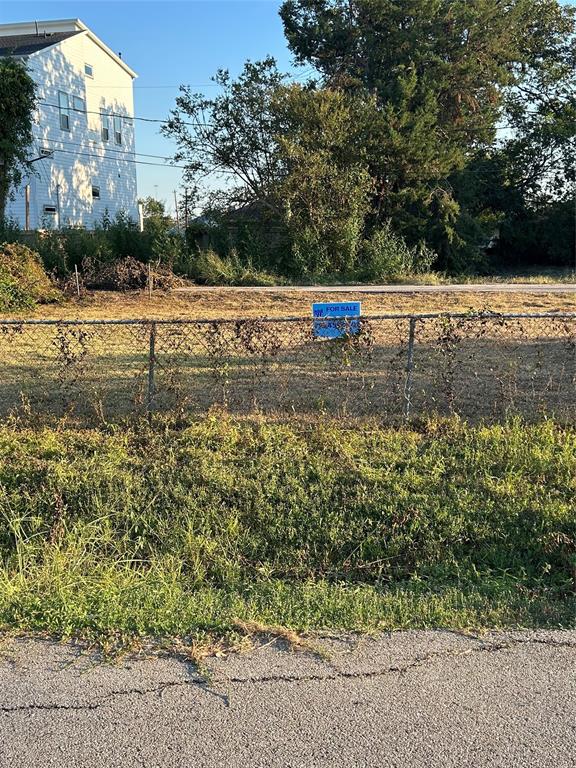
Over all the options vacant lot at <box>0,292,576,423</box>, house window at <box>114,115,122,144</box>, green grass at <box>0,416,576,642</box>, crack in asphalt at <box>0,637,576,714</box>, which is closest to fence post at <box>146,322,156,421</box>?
vacant lot at <box>0,292,576,423</box>

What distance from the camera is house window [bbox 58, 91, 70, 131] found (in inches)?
1089

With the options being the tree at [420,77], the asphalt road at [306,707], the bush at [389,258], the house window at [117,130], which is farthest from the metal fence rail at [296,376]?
the house window at [117,130]

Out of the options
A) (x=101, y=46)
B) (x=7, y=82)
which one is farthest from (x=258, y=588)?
(x=101, y=46)

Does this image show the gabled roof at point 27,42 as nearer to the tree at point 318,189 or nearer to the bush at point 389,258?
the tree at point 318,189

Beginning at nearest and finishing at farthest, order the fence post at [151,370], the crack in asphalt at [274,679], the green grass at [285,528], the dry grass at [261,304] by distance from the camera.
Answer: the crack in asphalt at [274,679] → the green grass at [285,528] → the fence post at [151,370] → the dry grass at [261,304]

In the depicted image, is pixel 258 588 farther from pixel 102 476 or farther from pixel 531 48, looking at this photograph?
pixel 531 48

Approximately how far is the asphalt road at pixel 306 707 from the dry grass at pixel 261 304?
35.6ft

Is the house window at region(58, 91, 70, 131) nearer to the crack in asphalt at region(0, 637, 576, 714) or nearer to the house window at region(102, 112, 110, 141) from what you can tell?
the house window at region(102, 112, 110, 141)

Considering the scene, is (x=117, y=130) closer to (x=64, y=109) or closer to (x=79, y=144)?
(x=79, y=144)

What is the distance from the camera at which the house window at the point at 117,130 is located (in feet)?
104

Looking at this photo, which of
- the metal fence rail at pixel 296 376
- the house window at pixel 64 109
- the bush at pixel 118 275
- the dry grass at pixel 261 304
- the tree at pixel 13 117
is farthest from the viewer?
the house window at pixel 64 109

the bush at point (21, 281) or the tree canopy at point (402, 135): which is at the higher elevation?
the tree canopy at point (402, 135)

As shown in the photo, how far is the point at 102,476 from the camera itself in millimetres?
4918

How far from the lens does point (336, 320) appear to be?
607 cm
